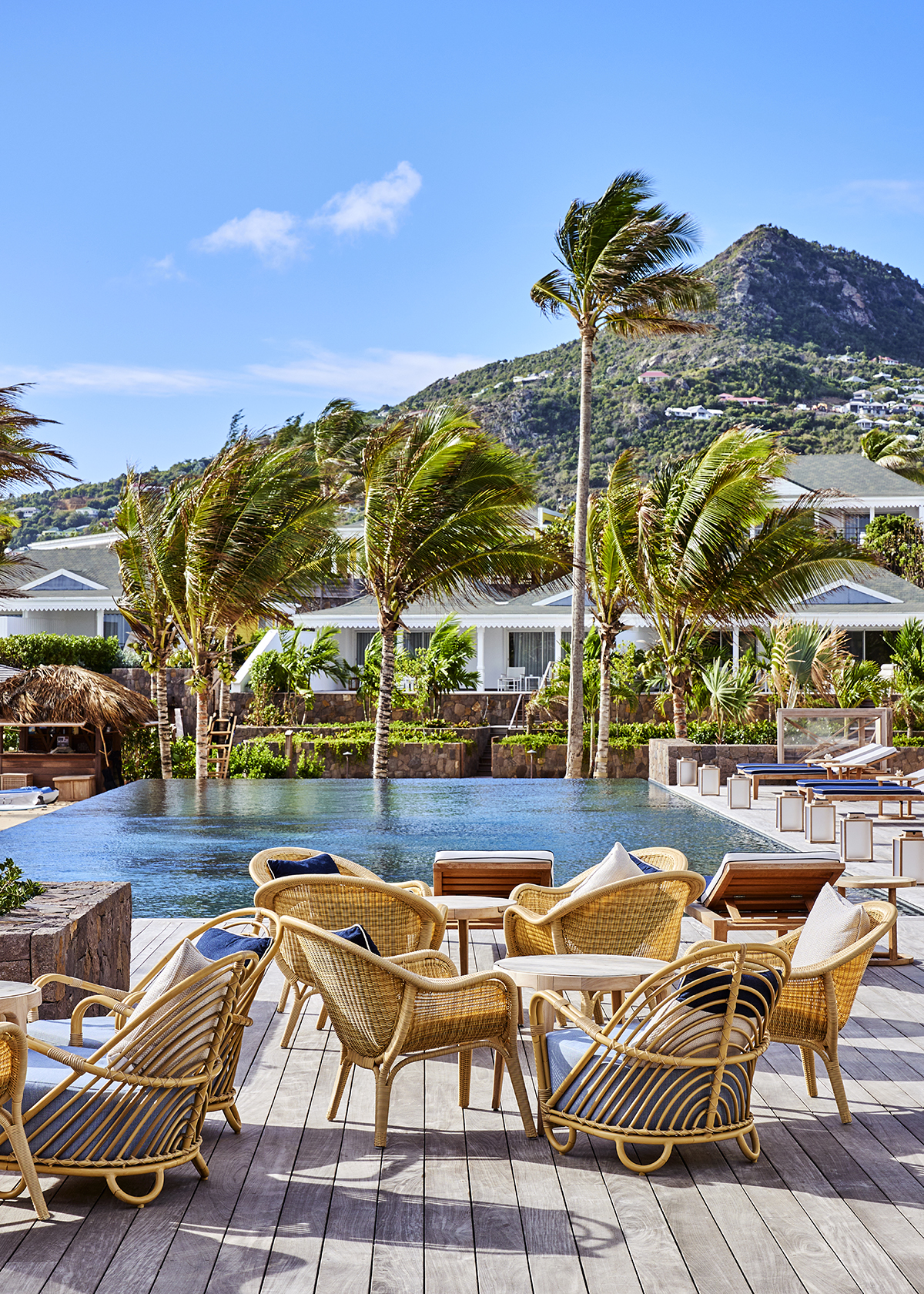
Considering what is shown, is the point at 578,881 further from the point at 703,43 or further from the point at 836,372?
the point at 836,372

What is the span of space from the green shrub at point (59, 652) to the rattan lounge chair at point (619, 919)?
24.3m

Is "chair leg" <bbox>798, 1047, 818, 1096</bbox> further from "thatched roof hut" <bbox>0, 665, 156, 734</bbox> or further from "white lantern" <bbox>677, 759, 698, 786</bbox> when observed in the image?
"thatched roof hut" <bbox>0, 665, 156, 734</bbox>

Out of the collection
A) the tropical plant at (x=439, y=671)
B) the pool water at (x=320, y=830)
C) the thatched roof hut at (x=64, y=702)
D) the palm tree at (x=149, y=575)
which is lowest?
the pool water at (x=320, y=830)

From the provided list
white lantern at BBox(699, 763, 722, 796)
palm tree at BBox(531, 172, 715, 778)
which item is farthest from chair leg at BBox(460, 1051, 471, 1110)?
palm tree at BBox(531, 172, 715, 778)

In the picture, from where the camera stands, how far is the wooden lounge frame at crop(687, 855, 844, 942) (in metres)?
→ 6.89

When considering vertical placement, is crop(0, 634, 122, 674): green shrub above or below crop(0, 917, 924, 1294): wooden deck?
above

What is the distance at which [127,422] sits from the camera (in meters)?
68.1

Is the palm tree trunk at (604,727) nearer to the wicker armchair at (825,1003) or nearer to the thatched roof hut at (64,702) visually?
the thatched roof hut at (64,702)

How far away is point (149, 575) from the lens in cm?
2111

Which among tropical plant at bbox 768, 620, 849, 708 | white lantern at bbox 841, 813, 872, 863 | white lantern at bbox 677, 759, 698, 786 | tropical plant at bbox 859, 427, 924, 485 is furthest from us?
tropical plant at bbox 859, 427, 924, 485

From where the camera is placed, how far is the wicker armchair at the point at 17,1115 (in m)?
3.36

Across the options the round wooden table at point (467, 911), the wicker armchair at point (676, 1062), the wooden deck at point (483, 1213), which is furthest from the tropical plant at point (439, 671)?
the wicker armchair at point (676, 1062)

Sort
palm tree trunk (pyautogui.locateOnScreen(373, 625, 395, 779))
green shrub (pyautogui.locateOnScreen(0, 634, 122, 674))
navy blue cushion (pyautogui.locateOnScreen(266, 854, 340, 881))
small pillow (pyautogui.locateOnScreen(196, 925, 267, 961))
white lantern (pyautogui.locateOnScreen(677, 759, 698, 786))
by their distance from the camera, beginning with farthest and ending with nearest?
green shrub (pyautogui.locateOnScreen(0, 634, 122, 674))
palm tree trunk (pyautogui.locateOnScreen(373, 625, 395, 779))
white lantern (pyautogui.locateOnScreen(677, 759, 698, 786))
navy blue cushion (pyautogui.locateOnScreen(266, 854, 340, 881))
small pillow (pyautogui.locateOnScreen(196, 925, 267, 961))

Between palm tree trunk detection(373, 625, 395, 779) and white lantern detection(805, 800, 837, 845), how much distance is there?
1034 centimetres
